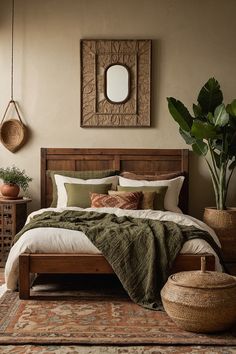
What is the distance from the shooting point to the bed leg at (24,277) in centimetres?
416

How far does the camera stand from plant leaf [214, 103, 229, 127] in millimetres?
5406

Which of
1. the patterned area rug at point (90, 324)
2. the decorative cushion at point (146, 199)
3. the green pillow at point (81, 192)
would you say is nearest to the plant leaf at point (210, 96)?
the decorative cushion at point (146, 199)

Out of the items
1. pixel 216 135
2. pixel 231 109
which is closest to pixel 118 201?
pixel 216 135

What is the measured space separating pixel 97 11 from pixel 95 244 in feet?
10.7

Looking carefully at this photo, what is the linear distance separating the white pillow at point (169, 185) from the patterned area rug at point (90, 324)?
70.0 inches

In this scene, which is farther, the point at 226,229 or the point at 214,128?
the point at 226,229

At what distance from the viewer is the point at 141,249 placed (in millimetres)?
4184

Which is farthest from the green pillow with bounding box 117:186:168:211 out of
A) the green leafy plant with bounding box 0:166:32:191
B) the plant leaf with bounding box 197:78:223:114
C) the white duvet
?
the white duvet

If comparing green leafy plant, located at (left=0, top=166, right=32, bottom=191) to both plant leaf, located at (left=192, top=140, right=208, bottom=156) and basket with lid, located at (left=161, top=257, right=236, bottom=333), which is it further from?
basket with lid, located at (left=161, top=257, right=236, bottom=333)

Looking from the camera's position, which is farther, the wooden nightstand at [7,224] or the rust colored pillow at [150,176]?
the rust colored pillow at [150,176]

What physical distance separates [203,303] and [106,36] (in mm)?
3881

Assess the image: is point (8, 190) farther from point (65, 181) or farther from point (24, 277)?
point (24, 277)

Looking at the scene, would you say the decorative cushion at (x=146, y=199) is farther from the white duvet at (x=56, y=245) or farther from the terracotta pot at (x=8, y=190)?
the white duvet at (x=56, y=245)

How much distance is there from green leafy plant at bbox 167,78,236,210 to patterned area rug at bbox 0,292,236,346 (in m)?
2.04
